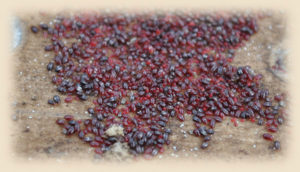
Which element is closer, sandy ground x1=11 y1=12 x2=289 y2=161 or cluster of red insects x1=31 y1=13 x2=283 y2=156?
sandy ground x1=11 y1=12 x2=289 y2=161

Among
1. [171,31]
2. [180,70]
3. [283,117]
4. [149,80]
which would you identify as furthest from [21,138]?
[283,117]

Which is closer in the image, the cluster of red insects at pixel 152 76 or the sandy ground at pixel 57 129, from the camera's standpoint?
the sandy ground at pixel 57 129

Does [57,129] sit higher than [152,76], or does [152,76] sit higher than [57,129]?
[152,76]

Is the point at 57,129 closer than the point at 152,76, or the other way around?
the point at 57,129

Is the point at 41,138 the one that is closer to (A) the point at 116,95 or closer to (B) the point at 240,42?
(A) the point at 116,95
